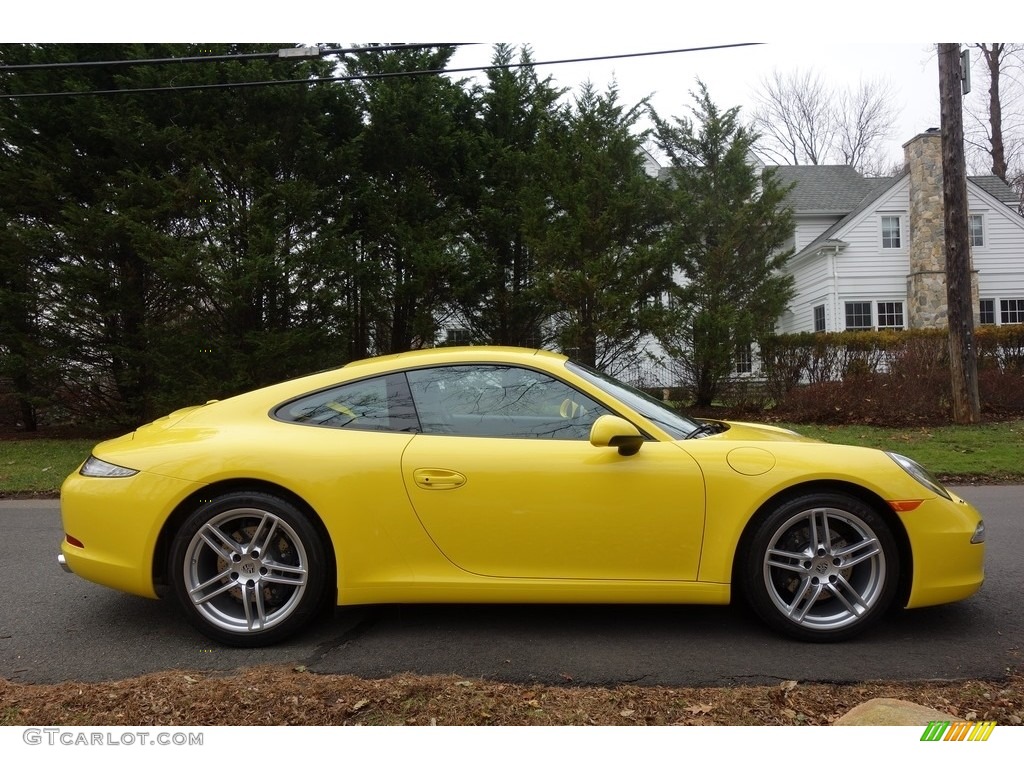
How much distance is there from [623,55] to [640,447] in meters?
5.75

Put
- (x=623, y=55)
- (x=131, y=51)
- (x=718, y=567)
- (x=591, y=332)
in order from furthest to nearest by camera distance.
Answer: (x=591, y=332) → (x=131, y=51) → (x=623, y=55) → (x=718, y=567)

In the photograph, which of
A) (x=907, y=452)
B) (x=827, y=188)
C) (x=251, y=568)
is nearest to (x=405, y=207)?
(x=907, y=452)

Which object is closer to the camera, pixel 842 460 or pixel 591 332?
pixel 842 460

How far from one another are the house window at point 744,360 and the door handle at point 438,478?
39.2ft

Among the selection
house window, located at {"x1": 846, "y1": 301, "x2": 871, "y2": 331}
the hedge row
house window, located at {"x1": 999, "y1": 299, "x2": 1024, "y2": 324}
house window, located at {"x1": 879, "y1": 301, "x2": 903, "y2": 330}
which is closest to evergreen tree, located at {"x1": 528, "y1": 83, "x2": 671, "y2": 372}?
the hedge row

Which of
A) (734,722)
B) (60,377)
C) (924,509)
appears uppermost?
(60,377)

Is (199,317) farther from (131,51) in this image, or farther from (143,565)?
(143,565)

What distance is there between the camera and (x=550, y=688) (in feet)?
8.84

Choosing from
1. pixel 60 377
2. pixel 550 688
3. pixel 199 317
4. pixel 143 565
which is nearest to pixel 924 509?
pixel 550 688

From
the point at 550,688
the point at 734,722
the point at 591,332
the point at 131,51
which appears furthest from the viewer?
the point at 591,332

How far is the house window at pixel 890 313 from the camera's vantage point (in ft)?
75.5

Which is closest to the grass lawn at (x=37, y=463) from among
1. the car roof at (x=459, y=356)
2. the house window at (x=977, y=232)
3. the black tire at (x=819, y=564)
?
the car roof at (x=459, y=356)
